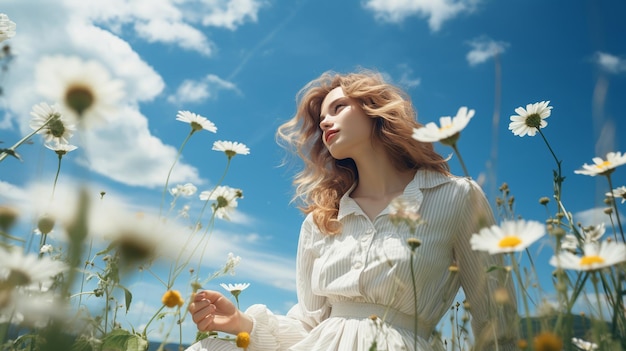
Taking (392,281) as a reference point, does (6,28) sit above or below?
above

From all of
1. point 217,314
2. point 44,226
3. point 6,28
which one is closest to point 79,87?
point 6,28

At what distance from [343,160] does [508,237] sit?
185 centimetres

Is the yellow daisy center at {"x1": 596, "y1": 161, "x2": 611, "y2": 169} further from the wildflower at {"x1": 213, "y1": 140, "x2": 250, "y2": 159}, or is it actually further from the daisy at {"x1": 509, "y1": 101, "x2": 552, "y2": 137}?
the wildflower at {"x1": 213, "y1": 140, "x2": 250, "y2": 159}

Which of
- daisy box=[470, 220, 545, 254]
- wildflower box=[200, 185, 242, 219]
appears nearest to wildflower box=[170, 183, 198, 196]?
wildflower box=[200, 185, 242, 219]

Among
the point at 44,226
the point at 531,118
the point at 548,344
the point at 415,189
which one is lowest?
the point at 548,344

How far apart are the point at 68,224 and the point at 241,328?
164 centimetres

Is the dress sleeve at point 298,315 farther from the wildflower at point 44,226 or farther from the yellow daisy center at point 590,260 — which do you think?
the yellow daisy center at point 590,260

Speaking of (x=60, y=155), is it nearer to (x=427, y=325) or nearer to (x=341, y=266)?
(x=341, y=266)

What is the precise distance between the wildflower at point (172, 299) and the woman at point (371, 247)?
0.75 m

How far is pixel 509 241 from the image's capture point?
32.5 inches

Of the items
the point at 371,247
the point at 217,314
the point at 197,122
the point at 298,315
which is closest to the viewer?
the point at 197,122

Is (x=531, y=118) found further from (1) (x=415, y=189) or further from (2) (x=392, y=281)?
(2) (x=392, y=281)

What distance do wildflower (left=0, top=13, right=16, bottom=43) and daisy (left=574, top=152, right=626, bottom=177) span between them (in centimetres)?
127

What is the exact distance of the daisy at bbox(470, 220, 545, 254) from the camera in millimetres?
803
